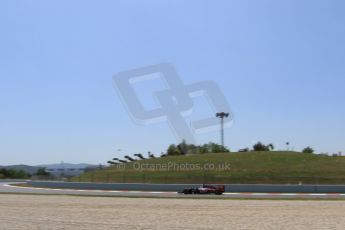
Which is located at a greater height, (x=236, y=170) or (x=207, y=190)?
(x=236, y=170)

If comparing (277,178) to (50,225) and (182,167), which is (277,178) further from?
(50,225)

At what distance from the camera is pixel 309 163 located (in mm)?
65625

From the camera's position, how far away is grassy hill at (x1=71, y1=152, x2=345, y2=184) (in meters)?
58.2

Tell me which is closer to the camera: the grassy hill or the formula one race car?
the formula one race car

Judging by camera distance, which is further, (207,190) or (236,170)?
(236,170)

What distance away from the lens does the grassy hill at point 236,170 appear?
58.2m

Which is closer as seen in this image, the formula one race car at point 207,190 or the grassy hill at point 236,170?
the formula one race car at point 207,190

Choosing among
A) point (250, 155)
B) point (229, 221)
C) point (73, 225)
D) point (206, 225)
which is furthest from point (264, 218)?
point (250, 155)

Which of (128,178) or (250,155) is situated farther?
(250,155)

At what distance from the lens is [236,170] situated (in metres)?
63.4

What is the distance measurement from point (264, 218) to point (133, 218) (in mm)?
5312

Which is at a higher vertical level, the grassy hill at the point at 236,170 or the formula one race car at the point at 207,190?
the grassy hill at the point at 236,170

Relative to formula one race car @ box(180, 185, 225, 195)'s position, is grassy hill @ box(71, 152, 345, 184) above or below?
above

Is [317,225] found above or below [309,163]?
below
